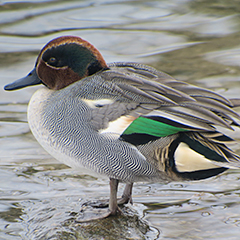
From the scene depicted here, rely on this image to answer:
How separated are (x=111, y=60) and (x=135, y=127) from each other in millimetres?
4052

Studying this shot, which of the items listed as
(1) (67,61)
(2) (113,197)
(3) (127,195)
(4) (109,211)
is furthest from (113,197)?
(1) (67,61)

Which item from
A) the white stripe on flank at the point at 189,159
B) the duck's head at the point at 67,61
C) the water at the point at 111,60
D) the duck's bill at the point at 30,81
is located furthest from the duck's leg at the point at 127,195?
the duck's bill at the point at 30,81

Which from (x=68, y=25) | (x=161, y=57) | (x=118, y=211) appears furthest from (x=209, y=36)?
(x=118, y=211)

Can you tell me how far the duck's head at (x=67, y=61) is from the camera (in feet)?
11.3

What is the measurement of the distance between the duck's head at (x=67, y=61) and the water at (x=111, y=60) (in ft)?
3.05

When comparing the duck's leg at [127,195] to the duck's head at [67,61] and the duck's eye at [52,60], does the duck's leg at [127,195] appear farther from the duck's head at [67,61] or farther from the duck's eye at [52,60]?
the duck's eye at [52,60]

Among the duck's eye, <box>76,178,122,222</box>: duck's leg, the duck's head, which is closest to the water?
<box>76,178,122,222</box>: duck's leg

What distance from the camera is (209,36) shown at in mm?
8031

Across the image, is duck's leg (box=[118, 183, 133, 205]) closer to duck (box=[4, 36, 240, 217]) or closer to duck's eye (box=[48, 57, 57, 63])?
duck (box=[4, 36, 240, 217])

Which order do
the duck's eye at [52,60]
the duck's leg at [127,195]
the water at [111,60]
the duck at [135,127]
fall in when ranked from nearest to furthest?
the duck at [135,127]
the water at [111,60]
the duck's eye at [52,60]
the duck's leg at [127,195]

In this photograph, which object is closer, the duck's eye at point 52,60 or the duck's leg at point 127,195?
the duck's eye at point 52,60

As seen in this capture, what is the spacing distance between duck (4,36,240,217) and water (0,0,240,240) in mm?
336

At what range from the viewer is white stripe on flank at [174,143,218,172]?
318 centimetres

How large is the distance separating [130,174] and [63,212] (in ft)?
2.04
